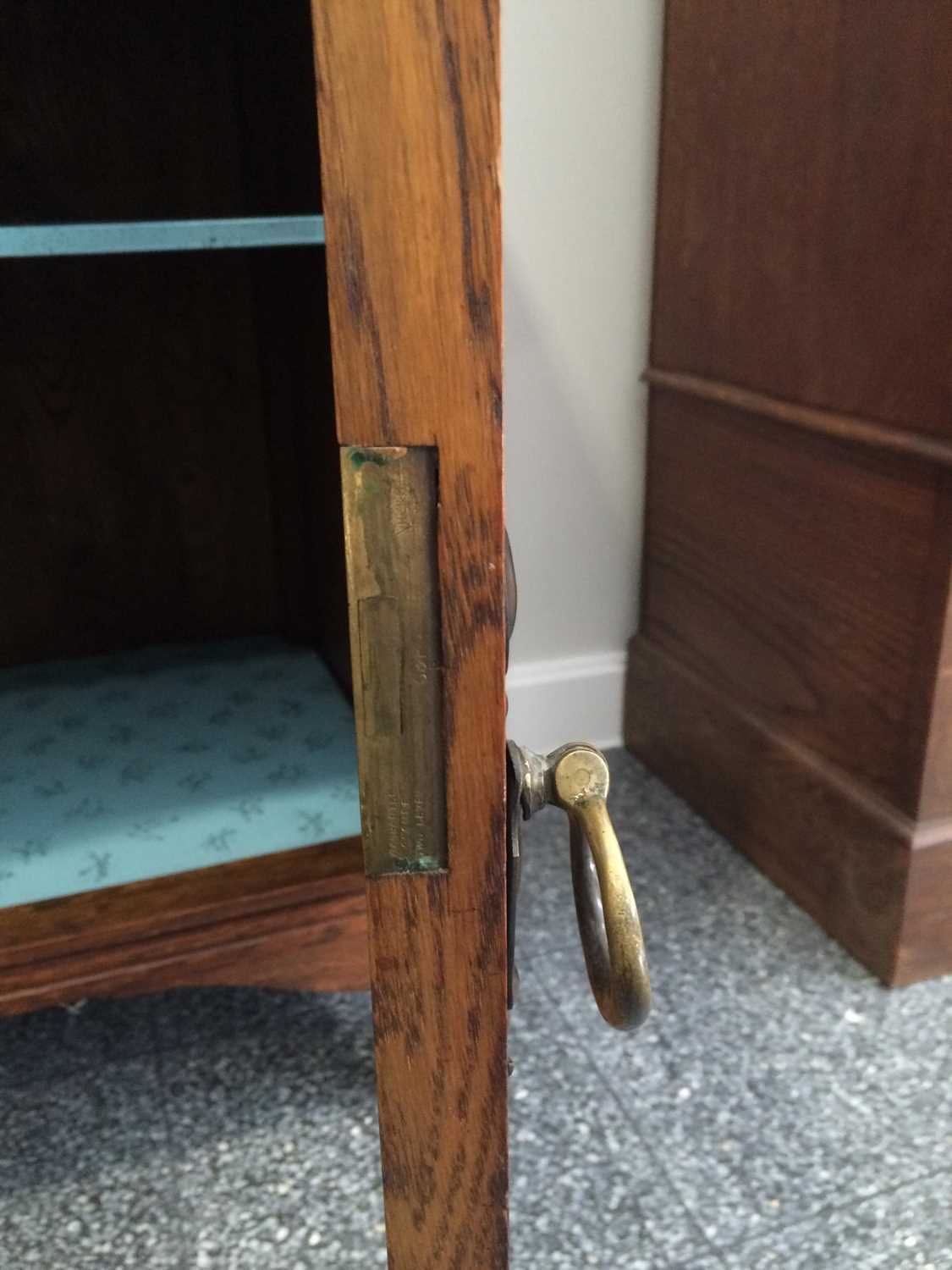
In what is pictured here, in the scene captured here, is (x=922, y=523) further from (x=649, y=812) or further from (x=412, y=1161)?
(x=412, y=1161)

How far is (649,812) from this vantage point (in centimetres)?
129

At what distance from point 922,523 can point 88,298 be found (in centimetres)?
81

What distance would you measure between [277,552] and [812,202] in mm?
638

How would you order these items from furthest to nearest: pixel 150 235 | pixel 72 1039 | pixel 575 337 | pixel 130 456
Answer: pixel 575 337, pixel 130 456, pixel 72 1039, pixel 150 235

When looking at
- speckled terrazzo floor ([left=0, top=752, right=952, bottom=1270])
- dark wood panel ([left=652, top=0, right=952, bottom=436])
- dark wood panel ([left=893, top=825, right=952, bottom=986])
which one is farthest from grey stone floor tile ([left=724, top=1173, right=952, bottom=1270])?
dark wood panel ([left=652, top=0, right=952, bottom=436])

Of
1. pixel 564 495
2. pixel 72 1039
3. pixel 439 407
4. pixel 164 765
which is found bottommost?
pixel 72 1039

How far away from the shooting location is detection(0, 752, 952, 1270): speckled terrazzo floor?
2.54ft

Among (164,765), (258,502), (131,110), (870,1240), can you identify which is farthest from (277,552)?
(870,1240)

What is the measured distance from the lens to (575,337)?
1.25m

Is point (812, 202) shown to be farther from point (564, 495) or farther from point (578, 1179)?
point (578, 1179)

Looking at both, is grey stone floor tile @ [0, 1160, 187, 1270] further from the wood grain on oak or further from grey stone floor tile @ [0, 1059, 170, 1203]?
the wood grain on oak

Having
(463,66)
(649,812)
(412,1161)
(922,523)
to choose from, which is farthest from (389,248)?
(649,812)

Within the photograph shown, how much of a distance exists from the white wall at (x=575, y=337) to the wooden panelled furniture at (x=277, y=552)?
0.30 metres

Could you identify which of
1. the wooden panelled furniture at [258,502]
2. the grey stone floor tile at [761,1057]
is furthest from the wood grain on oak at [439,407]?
the grey stone floor tile at [761,1057]
